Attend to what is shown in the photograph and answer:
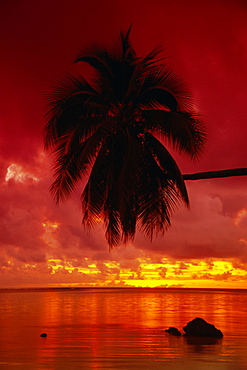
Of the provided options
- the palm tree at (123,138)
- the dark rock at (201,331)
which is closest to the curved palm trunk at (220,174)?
the palm tree at (123,138)

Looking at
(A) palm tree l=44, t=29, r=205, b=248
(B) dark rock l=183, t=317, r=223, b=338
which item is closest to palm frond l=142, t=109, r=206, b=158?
(A) palm tree l=44, t=29, r=205, b=248

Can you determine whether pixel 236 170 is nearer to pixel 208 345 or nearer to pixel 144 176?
pixel 144 176

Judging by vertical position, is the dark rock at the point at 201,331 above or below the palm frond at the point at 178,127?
below

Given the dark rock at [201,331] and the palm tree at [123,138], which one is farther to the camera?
the dark rock at [201,331]

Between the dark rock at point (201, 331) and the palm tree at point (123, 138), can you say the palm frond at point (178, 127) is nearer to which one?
the palm tree at point (123, 138)

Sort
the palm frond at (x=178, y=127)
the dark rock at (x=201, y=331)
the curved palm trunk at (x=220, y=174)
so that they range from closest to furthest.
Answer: the curved palm trunk at (x=220, y=174) → the palm frond at (x=178, y=127) → the dark rock at (x=201, y=331)

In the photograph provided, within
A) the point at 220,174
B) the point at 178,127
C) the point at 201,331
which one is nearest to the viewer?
the point at 220,174

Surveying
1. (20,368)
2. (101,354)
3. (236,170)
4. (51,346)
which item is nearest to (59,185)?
(236,170)

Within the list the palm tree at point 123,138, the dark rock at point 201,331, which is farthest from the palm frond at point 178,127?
the dark rock at point 201,331

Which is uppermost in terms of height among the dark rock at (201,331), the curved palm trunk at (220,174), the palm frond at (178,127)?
the palm frond at (178,127)

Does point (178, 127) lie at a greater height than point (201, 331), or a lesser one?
greater

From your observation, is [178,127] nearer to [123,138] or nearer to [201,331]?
[123,138]

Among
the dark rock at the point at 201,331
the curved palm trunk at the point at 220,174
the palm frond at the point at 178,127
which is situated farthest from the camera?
the dark rock at the point at 201,331

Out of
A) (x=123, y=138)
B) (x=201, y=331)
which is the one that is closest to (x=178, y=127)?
(x=123, y=138)
